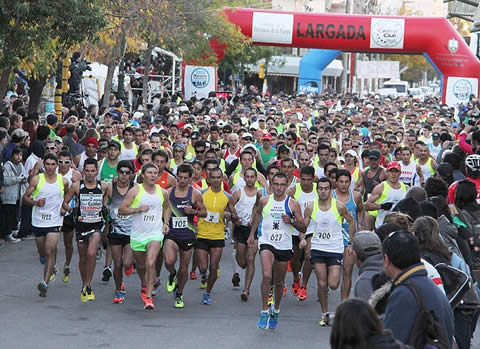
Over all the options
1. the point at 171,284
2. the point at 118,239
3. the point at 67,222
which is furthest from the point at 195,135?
the point at 118,239

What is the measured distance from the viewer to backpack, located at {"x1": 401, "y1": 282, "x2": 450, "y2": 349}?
4984 mm

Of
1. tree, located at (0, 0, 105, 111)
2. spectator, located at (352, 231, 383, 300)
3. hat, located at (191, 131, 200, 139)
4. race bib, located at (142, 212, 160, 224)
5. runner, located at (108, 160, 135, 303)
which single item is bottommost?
runner, located at (108, 160, 135, 303)

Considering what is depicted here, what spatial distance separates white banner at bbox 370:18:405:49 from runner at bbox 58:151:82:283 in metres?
24.0

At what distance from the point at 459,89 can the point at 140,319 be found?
27.8 m

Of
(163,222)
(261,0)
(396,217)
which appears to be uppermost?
(261,0)

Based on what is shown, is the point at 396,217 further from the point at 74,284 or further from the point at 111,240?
the point at 74,284

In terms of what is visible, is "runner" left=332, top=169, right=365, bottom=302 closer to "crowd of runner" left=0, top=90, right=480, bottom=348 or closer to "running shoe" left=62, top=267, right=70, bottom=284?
"crowd of runner" left=0, top=90, right=480, bottom=348

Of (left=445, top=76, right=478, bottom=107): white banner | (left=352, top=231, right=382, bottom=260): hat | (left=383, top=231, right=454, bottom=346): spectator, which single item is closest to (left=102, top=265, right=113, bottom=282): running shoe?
(left=352, top=231, right=382, bottom=260): hat

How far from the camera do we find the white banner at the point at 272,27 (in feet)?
113

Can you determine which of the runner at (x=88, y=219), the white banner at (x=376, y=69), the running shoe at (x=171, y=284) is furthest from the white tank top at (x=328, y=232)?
the white banner at (x=376, y=69)

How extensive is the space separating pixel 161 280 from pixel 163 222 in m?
1.99

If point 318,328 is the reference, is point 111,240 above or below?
above

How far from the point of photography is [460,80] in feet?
118

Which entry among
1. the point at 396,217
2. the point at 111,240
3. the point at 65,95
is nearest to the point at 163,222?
the point at 111,240
